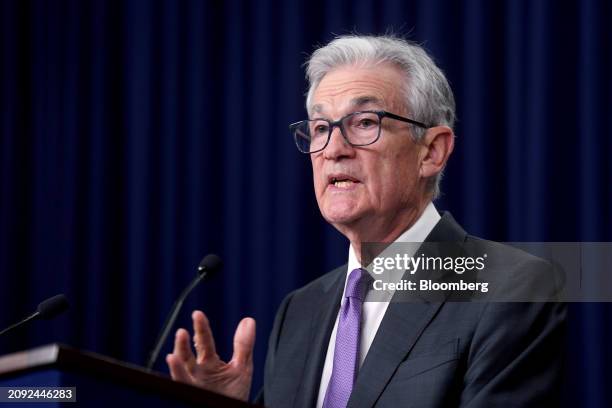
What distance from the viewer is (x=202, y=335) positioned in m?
1.64

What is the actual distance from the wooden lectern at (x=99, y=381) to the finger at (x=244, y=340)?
66 centimetres

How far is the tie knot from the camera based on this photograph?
2.00 m

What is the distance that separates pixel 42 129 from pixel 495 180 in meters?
1.73

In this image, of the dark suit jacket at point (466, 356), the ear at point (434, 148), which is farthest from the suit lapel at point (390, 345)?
the ear at point (434, 148)

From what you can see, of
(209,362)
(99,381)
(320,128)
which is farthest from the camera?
(320,128)

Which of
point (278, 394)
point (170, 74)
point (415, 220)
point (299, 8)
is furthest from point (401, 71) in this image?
point (170, 74)

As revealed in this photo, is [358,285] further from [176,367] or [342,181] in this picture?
[176,367]

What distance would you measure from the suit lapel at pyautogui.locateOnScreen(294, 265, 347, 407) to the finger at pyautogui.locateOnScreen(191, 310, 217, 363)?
0.32 meters

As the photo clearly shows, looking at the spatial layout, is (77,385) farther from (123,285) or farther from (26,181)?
(26,181)

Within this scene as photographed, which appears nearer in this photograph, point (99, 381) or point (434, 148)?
point (99, 381)

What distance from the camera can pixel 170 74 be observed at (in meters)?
3.48

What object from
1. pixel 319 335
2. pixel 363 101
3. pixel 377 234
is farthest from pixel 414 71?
pixel 319 335

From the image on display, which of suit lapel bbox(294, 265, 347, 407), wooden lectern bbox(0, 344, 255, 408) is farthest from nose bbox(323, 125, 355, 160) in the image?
wooden lectern bbox(0, 344, 255, 408)

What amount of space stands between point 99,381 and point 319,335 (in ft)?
3.45
